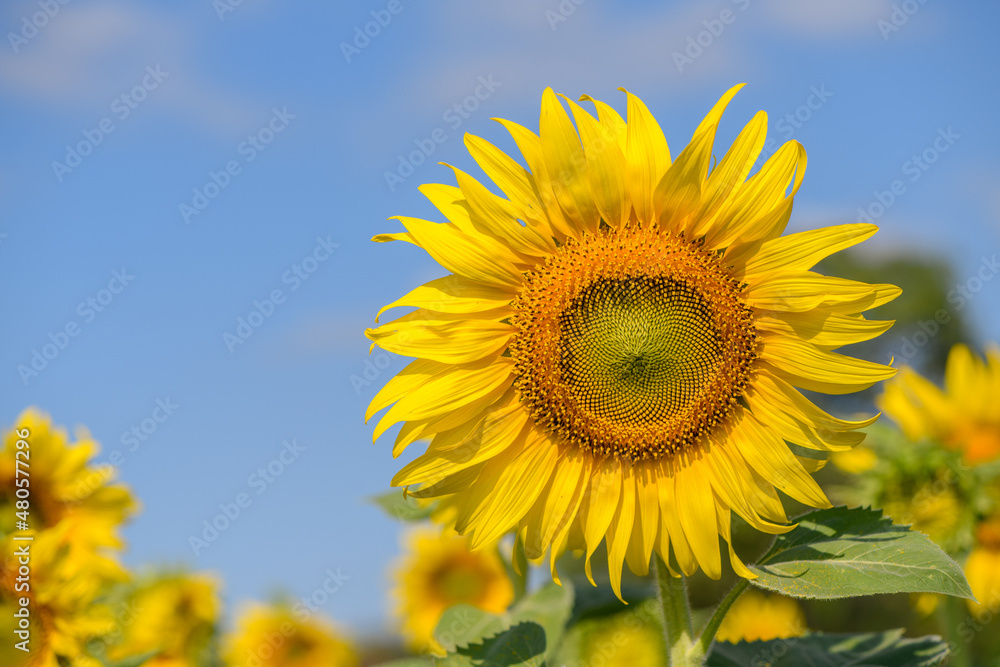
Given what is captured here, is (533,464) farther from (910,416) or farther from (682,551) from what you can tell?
(910,416)

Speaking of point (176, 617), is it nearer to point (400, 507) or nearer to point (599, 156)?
point (400, 507)

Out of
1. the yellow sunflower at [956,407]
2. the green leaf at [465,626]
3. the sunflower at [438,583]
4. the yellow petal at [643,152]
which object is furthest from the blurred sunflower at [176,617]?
the yellow sunflower at [956,407]

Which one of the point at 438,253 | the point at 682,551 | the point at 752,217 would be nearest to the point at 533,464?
the point at 682,551

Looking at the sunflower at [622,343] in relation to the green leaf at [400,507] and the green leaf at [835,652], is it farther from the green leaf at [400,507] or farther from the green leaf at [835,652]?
the green leaf at [400,507]

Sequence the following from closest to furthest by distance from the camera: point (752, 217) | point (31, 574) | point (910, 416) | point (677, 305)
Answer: point (752, 217) → point (677, 305) → point (31, 574) → point (910, 416)

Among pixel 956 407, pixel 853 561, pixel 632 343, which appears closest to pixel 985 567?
pixel 956 407

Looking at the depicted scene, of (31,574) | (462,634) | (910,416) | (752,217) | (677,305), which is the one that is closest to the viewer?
(752,217)
